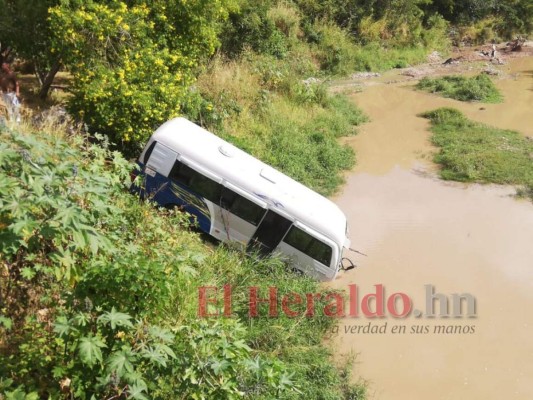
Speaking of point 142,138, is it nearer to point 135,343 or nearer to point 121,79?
point 121,79

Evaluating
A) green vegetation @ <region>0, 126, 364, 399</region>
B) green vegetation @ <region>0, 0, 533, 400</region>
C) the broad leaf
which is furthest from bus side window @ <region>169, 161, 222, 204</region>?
the broad leaf

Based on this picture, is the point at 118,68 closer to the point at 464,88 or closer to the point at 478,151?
the point at 478,151

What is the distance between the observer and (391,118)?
17734mm

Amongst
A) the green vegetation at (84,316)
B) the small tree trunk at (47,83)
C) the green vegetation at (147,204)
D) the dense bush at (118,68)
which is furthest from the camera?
the small tree trunk at (47,83)

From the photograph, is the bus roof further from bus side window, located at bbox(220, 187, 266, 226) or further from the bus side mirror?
the bus side mirror

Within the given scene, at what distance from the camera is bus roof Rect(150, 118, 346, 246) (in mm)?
8383

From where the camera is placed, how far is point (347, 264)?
32.3 ft

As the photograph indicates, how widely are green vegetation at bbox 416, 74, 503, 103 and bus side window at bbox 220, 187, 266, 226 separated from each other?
14.8m

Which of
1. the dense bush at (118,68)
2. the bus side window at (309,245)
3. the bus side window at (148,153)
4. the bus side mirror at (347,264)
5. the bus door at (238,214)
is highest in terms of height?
the dense bush at (118,68)

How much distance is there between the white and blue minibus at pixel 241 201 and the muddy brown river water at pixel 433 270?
126 cm

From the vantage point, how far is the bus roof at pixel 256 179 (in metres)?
8.38

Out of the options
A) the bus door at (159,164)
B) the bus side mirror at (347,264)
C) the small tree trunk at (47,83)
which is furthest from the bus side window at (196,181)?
the small tree trunk at (47,83)

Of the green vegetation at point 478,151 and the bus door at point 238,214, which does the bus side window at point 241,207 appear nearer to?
the bus door at point 238,214

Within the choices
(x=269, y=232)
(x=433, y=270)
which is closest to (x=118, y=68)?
(x=269, y=232)
